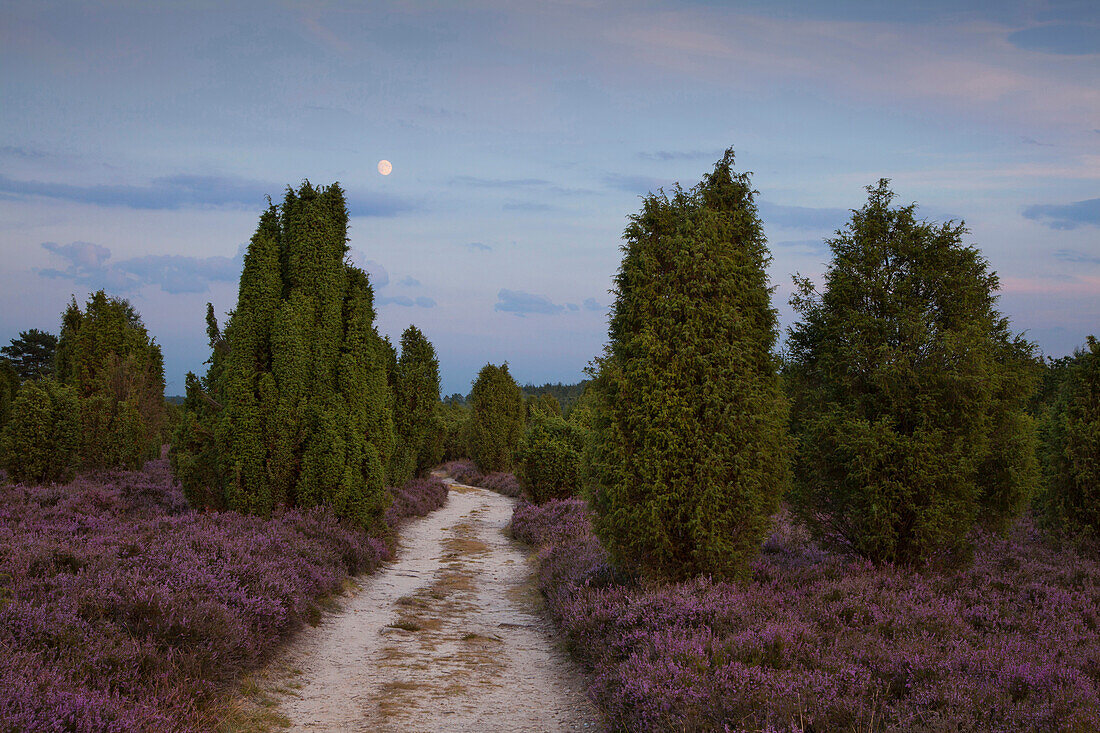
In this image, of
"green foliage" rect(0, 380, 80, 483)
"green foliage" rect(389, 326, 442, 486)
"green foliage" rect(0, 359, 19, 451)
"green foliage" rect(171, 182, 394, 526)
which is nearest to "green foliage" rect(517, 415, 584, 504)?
"green foliage" rect(389, 326, 442, 486)

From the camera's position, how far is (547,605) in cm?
1070

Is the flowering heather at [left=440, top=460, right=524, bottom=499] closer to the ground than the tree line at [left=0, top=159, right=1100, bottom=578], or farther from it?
closer to the ground

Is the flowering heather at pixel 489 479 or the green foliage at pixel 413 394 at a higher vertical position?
the green foliage at pixel 413 394

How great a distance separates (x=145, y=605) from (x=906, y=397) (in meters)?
11.0

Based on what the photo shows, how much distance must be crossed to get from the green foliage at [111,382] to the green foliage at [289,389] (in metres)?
8.35

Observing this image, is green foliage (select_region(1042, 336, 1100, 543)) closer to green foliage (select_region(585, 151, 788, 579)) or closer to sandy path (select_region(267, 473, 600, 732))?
green foliage (select_region(585, 151, 788, 579))

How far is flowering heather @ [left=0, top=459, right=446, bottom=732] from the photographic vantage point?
4.85m

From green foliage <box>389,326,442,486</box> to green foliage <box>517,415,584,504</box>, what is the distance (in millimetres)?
4957

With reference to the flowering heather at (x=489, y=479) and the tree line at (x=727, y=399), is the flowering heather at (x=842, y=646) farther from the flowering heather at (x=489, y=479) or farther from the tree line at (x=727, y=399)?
the flowering heather at (x=489, y=479)

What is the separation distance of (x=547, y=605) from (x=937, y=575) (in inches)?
244

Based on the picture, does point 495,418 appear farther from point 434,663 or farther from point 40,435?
point 434,663

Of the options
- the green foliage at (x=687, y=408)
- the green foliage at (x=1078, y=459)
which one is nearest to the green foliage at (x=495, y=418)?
the green foliage at (x=1078, y=459)

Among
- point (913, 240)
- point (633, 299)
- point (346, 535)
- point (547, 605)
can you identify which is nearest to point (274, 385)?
point (346, 535)

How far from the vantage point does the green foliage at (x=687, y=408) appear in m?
8.94
